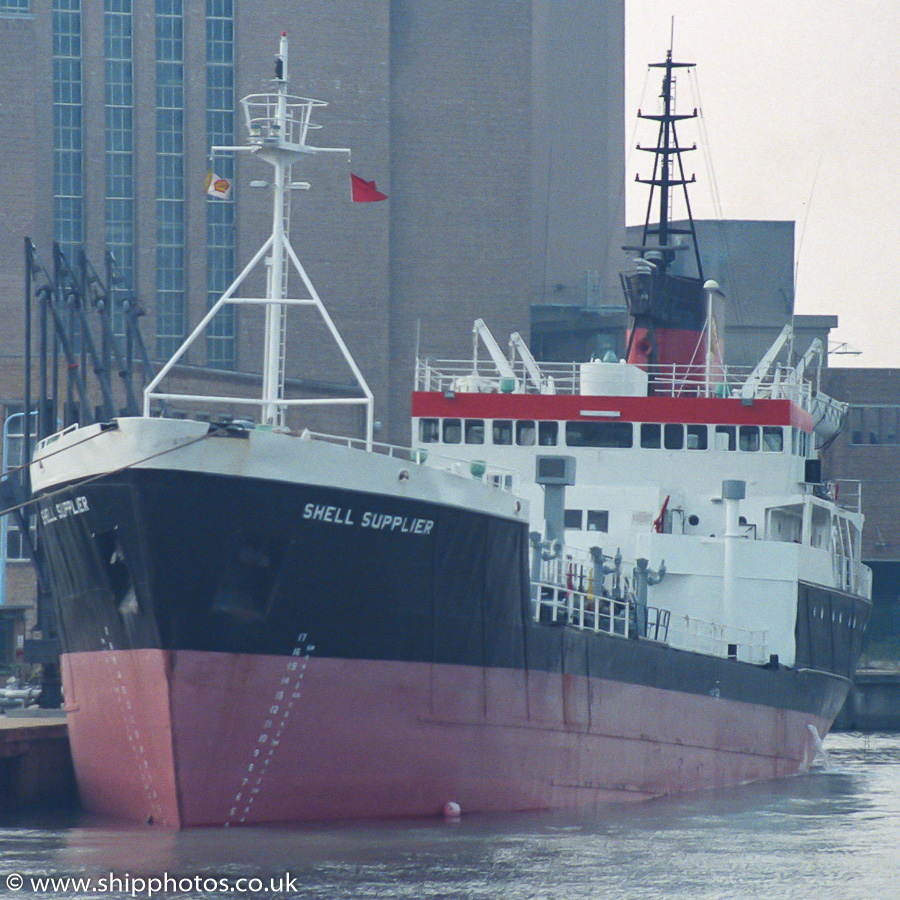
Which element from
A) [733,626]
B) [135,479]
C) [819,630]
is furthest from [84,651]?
[819,630]

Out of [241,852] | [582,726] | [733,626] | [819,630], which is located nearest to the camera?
[241,852]

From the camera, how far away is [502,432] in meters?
29.9

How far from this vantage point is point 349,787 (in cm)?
2053

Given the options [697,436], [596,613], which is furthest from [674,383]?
[596,613]

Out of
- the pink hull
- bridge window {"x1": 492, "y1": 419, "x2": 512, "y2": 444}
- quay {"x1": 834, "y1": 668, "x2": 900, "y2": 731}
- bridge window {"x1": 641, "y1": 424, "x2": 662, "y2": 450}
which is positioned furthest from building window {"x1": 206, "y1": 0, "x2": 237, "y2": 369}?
the pink hull

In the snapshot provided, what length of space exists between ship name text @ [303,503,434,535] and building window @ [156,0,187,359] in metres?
56.6

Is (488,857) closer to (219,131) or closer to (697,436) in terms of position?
(697,436)

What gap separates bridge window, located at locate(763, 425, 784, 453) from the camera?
30.5m

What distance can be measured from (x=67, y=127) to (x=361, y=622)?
59.6 m

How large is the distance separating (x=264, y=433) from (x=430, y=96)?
65.1 meters

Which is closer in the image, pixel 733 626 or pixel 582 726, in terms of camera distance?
pixel 582 726

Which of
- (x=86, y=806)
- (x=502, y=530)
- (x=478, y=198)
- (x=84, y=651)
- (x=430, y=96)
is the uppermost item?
(x=430, y=96)

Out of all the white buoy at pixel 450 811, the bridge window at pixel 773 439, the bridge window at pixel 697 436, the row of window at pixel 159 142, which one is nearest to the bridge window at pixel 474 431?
the bridge window at pixel 697 436

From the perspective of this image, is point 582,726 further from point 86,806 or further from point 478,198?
point 478,198
